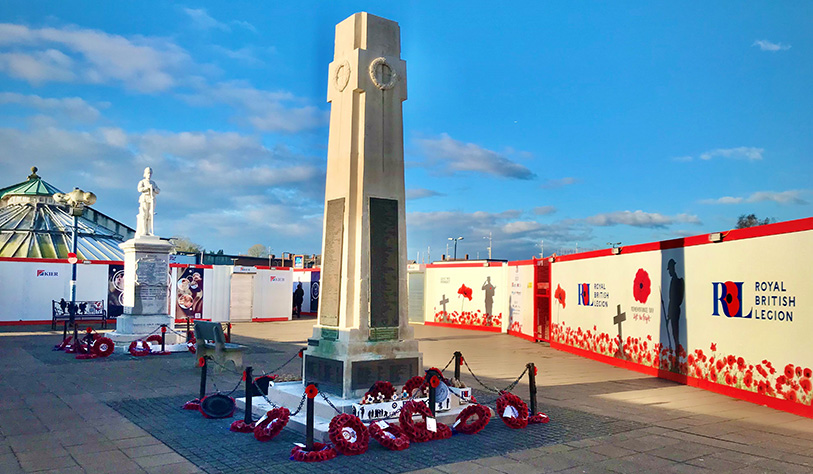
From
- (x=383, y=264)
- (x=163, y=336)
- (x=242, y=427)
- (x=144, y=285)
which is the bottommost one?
(x=242, y=427)

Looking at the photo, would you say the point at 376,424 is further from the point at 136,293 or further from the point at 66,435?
the point at 136,293

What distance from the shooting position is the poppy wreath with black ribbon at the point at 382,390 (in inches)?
306

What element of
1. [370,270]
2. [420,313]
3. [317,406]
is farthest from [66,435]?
[420,313]

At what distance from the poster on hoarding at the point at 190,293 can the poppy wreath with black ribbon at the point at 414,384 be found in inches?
882

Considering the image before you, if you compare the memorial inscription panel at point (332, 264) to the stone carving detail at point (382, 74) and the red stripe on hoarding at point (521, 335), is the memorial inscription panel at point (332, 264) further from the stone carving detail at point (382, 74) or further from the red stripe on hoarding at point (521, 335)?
the red stripe on hoarding at point (521, 335)

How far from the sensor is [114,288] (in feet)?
87.5

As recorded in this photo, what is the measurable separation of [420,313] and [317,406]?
22.7 meters

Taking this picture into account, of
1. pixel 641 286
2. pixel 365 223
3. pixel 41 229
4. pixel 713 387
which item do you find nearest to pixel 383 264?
pixel 365 223

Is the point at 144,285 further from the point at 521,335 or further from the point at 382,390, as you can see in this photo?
the point at 521,335

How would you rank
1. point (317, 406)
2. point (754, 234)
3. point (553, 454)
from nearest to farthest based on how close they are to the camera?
point (553, 454), point (317, 406), point (754, 234)

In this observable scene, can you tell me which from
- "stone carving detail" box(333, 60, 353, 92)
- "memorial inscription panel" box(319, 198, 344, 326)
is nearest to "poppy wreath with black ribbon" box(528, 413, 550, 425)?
"memorial inscription panel" box(319, 198, 344, 326)

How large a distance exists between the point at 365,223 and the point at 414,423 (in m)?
2.83

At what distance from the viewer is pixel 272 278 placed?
30.9 m

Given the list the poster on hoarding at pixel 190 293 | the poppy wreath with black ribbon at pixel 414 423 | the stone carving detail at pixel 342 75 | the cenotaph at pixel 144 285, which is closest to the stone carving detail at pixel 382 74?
the stone carving detail at pixel 342 75
